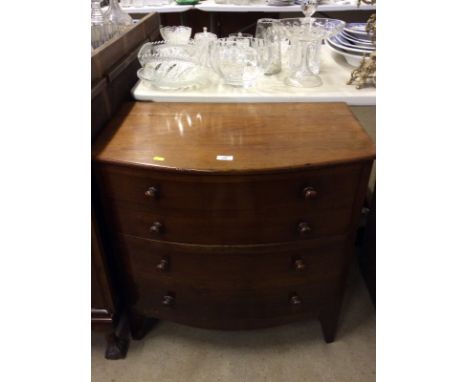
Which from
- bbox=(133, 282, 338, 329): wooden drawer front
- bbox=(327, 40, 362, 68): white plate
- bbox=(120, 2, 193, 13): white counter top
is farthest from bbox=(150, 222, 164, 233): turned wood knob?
bbox=(120, 2, 193, 13): white counter top

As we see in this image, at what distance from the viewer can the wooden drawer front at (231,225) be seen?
804 mm

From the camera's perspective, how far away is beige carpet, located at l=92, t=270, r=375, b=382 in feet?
3.51

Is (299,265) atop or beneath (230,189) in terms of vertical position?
beneath

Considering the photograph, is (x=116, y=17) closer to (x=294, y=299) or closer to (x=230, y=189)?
(x=230, y=189)

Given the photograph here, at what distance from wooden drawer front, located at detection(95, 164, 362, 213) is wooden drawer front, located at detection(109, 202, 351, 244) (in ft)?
0.07

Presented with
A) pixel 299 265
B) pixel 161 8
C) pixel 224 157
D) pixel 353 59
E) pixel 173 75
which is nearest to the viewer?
pixel 224 157

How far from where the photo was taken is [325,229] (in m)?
0.85

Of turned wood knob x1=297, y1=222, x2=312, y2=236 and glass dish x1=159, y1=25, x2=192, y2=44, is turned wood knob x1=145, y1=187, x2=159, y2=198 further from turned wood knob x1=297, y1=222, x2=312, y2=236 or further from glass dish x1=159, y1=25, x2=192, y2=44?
glass dish x1=159, y1=25, x2=192, y2=44

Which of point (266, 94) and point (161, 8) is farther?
point (161, 8)

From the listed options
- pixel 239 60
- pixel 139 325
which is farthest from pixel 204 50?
pixel 139 325

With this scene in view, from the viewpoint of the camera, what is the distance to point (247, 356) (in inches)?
44.2

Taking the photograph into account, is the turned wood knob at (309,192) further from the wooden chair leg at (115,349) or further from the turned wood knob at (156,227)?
the wooden chair leg at (115,349)

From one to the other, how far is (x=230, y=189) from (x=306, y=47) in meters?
0.55
